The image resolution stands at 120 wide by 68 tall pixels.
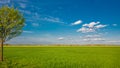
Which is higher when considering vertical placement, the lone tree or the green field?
the lone tree

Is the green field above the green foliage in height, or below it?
below

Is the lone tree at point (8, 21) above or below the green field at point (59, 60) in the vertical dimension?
above

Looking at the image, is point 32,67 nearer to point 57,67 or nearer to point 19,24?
point 57,67

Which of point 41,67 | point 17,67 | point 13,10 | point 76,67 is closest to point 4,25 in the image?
point 13,10

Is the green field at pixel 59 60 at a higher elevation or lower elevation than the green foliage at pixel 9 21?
lower

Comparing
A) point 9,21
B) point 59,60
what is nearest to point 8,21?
point 9,21

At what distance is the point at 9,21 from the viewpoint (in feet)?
85.6

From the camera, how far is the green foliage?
2564 cm

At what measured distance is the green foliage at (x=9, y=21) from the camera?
25641mm

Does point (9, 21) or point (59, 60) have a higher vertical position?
point (9, 21)

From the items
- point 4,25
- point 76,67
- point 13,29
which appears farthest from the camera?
point 13,29

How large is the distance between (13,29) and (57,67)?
12.7m

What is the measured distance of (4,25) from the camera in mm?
25516

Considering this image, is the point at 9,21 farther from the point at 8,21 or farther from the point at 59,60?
the point at 59,60
